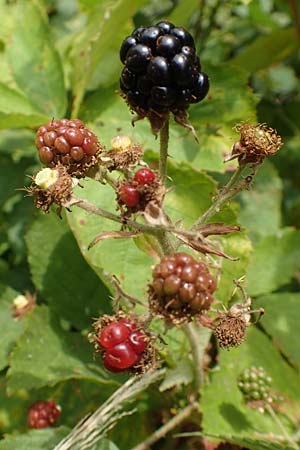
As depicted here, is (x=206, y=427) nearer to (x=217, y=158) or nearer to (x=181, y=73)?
(x=217, y=158)

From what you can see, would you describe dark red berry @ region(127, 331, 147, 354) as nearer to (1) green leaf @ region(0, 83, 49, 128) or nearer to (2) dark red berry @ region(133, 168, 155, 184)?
(2) dark red berry @ region(133, 168, 155, 184)

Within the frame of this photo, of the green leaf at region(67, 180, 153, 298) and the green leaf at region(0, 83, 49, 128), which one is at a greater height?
the green leaf at region(0, 83, 49, 128)

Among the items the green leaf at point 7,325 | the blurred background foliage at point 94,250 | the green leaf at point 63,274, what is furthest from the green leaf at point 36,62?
the green leaf at point 7,325

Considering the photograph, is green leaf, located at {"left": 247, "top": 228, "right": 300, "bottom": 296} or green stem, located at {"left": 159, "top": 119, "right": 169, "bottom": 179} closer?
green stem, located at {"left": 159, "top": 119, "right": 169, "bottom": 179}

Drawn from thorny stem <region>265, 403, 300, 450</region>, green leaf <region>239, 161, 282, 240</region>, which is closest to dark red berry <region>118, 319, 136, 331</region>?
thorny stem <region>265, 403, 300, 450</region>

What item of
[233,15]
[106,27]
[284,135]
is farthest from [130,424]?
[233,15]

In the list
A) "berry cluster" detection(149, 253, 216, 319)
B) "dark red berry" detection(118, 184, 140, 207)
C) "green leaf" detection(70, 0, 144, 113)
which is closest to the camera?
"berry cluster" detection(149, 253, 216, 319)
